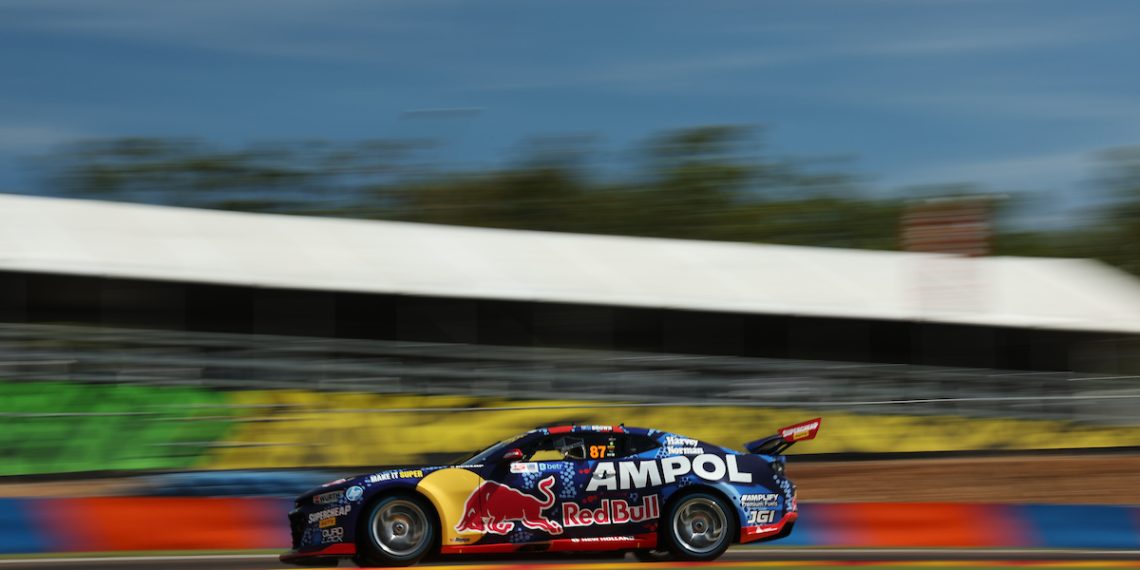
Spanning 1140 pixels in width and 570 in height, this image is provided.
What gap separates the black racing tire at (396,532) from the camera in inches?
415

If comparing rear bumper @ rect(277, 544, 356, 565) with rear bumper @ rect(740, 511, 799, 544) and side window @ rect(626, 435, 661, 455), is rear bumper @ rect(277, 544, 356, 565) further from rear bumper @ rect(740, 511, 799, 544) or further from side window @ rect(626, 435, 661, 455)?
rear bumper @ rect(740, 511, 799, 544)

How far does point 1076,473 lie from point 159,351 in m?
15.1

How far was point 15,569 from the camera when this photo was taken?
1207 cm

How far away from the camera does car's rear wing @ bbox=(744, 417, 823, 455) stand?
10898mm

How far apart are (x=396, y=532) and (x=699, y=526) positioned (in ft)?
8.34

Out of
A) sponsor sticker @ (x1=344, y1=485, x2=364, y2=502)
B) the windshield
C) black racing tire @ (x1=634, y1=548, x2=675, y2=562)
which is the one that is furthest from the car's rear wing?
sponsor sticker @ (x1=344, y1=485, x2=364, y2=502)

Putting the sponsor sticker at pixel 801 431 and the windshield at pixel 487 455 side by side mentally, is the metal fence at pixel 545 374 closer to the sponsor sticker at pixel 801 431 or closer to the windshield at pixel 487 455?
the windshield at pixel 487 455

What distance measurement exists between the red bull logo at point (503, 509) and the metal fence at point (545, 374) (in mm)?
10093

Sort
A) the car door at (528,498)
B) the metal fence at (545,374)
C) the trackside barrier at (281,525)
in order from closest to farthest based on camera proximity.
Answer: the car door at (528,498)
the trackside barrier at (281,525)
the metal fence at (545,374)

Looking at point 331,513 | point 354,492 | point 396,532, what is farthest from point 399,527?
point 331,513

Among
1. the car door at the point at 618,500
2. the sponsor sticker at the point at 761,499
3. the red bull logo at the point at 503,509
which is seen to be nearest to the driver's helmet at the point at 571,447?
the car door at the point at 618,500

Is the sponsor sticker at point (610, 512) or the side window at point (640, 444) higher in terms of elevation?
the side window at point (640, 444)

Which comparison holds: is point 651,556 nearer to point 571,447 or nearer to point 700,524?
point 700,524

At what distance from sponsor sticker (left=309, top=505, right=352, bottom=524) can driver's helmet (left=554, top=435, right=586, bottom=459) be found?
183 centimetres
